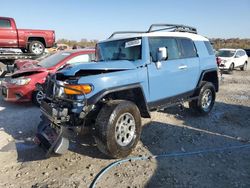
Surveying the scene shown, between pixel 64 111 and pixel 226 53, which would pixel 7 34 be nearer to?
pixel 64 111

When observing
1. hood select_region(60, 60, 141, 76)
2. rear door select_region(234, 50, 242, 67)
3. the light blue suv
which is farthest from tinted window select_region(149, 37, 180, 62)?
rear door select_region(234, 50, 242, 67)

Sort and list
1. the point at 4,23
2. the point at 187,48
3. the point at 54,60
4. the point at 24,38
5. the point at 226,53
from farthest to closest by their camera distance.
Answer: the point at 226,53, the point at 24,38, the point at 4,23, the point at 54,60, the point at 187,48

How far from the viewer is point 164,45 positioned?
6.03m

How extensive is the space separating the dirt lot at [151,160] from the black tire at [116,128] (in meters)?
0.23

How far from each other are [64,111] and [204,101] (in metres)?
4.10

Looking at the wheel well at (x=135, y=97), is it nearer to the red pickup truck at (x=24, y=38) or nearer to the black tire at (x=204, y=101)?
the black tire at (x=204, y=101)

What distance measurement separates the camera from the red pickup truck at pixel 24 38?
43.0 feet

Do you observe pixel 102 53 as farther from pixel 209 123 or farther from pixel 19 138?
pixel 209 123

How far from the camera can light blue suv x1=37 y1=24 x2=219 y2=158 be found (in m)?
4.52

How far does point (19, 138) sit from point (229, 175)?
154 inches

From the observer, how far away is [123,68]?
5074 millimetres

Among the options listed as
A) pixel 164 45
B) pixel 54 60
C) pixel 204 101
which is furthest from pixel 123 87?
pixel 54 60

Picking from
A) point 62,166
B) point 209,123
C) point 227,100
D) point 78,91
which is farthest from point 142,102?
point 227,100

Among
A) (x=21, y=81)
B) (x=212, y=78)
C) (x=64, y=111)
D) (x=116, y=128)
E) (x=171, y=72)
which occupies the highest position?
A: (x=171, y=72)
